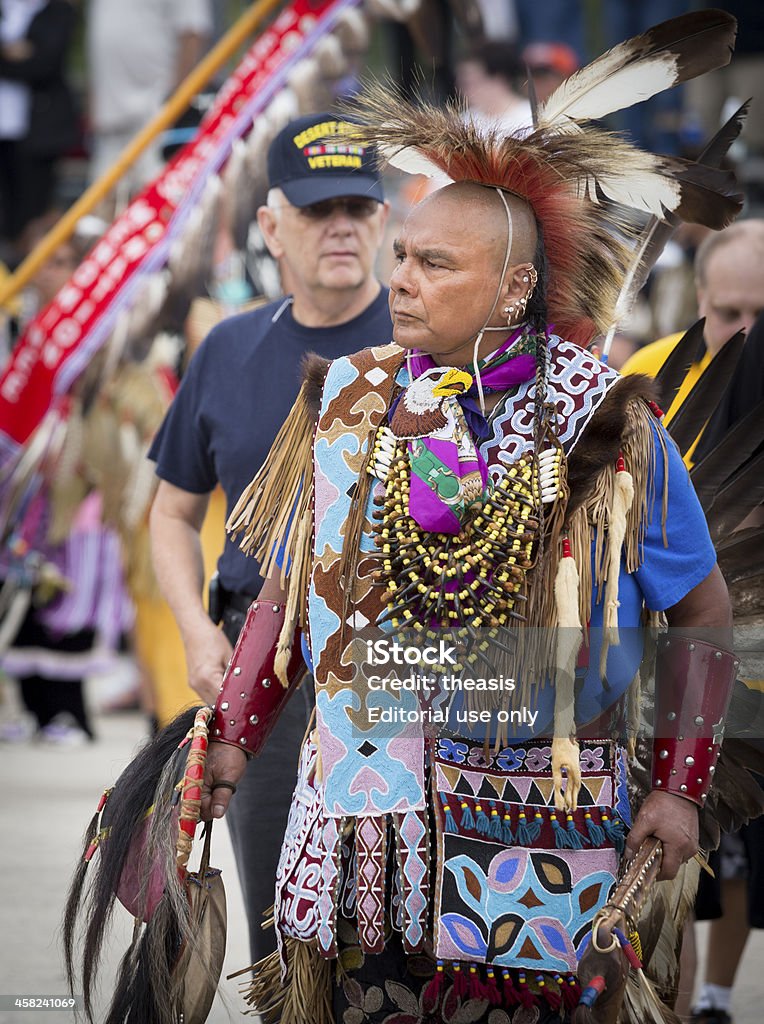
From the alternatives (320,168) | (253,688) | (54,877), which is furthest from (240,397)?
(54,877)

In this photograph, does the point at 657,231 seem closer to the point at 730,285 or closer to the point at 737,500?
the point at 737,500

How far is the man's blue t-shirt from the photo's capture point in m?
3.64

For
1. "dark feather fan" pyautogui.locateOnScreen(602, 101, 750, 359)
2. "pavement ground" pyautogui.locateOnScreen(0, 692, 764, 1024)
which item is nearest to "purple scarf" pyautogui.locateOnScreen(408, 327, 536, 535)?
"dark feather fan" pyautogui.locateOnScreen(602, 101, 750, 359)

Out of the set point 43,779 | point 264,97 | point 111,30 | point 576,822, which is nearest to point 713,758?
point 576,822

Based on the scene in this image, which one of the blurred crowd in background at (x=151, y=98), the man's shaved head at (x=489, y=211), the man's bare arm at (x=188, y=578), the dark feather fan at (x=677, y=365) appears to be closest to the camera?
the man's shaved head at (x=489, y=211)

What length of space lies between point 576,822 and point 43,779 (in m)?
5.20

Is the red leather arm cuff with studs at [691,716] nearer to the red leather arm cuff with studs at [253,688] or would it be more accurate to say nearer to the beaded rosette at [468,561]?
the beaded rosette at [468,561]

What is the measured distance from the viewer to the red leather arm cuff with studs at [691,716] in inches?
101

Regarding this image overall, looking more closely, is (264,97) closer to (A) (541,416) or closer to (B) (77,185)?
(A) (541,416)

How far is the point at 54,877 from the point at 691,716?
3.64 metres

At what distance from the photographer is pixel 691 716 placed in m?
2.58

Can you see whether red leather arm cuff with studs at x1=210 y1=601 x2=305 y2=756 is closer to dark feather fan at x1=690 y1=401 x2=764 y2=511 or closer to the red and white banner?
dark feather fan at x1=690 y1=401 x2=764 y2=511

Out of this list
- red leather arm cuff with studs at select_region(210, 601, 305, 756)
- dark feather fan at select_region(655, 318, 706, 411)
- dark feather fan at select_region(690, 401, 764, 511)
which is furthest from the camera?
dark feather fan at select_region(655, 318, 706, 411)

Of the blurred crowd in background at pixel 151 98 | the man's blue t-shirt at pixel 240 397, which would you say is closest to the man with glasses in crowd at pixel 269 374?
the man's blue t-shirt at pixel 240 397
